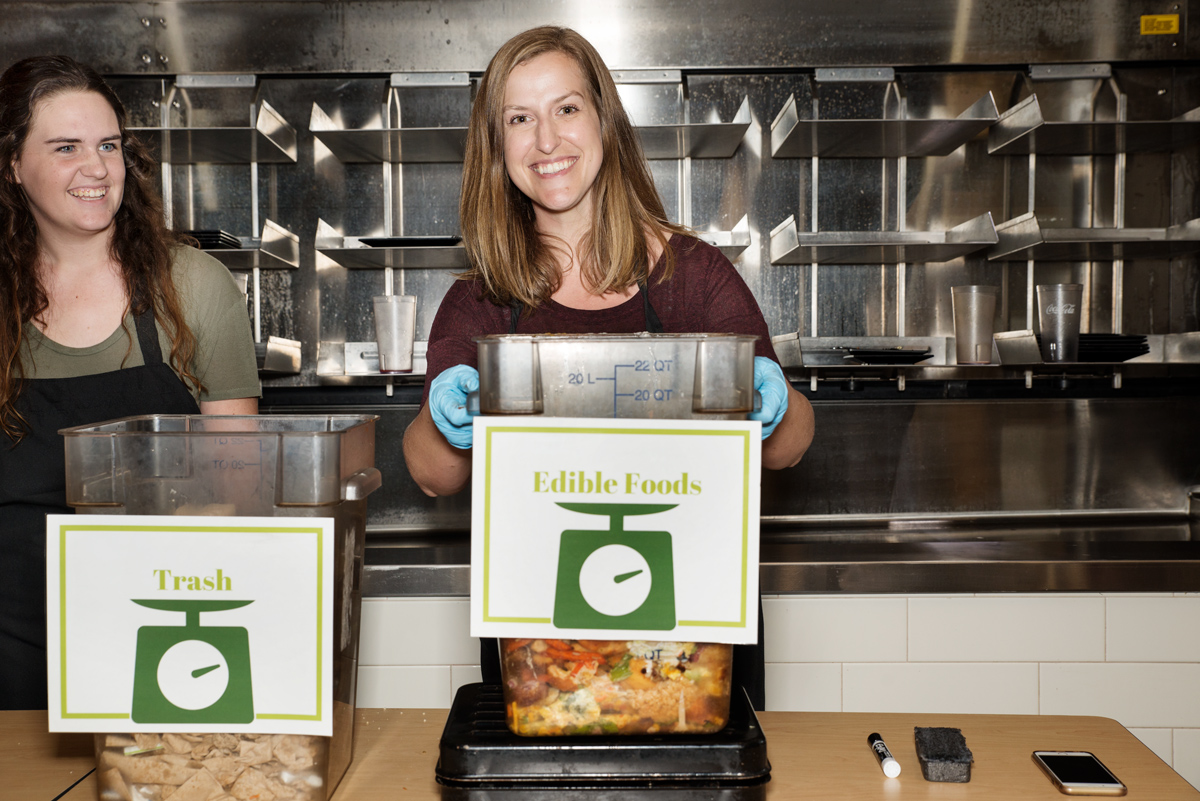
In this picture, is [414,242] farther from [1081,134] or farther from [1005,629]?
[1081,134]

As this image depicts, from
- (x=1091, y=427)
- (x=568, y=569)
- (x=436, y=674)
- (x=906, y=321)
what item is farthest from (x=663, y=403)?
(x=1091, y=427)

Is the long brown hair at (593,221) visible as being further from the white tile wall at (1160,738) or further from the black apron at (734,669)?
the white tile wall at (1160,738)

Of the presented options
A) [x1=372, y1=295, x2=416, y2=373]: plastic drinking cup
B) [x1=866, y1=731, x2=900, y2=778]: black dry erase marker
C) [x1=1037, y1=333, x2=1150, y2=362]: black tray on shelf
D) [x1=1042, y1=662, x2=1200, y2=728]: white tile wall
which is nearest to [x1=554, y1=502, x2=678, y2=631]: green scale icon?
[x1=866, y1=731, x2=900, y2=778]: black dry erase marker

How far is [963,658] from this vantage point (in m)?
1.98

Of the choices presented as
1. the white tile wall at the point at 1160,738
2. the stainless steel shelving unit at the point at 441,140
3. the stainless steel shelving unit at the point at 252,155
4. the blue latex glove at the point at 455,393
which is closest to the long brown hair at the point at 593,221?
the blue latex glove at the point at 455,393

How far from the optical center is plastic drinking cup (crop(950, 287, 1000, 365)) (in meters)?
2.37

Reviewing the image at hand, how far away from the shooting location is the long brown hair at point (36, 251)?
47.3 inches

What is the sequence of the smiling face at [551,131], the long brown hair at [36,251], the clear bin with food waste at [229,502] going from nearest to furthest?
the clear bin with food waste at [229,502] < the smiling face at [551,131] < the long brown hair at [36,251]

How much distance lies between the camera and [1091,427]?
2604 millimetres

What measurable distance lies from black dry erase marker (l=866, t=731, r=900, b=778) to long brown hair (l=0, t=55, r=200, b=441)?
0.99 meters

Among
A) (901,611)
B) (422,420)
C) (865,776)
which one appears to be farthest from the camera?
(901,611)

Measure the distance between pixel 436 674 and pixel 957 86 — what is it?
226 cm

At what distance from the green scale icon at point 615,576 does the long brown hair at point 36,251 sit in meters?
0.79

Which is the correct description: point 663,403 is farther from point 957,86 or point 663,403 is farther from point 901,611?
point 957,86
